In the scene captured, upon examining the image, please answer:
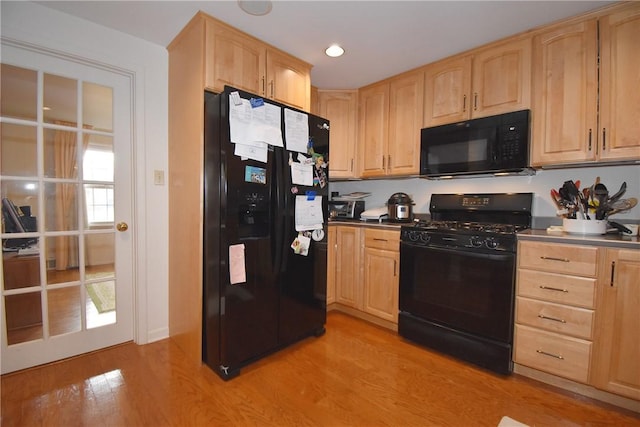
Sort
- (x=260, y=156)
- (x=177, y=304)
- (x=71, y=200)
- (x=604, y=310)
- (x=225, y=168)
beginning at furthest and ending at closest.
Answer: (x=177, y=304) → (x=71, y=200) → (x=260, y=156) → (x=225, y=168) → (x=604, y=310)

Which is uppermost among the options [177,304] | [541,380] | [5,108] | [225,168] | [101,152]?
[5,108]

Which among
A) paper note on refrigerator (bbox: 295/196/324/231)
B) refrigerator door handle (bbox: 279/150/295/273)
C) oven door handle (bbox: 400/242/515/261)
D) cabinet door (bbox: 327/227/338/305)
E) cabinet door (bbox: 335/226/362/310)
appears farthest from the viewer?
cabinet door (bbox: 327/227/338/305)

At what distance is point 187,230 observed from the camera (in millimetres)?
1926

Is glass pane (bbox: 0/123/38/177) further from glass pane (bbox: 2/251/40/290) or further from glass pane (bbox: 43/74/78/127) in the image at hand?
glass pane (bbox: 2/251/40/290)

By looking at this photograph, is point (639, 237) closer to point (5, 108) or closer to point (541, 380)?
point (541, 380)

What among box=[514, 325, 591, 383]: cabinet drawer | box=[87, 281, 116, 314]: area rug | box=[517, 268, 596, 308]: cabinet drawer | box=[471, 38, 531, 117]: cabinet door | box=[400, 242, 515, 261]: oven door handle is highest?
box=[471, 38, 531, 117]: cabinet door

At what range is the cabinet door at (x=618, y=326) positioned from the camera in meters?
1.45

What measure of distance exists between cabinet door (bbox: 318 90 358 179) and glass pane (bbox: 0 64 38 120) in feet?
7.39

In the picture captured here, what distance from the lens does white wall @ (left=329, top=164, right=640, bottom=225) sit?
1.82 m

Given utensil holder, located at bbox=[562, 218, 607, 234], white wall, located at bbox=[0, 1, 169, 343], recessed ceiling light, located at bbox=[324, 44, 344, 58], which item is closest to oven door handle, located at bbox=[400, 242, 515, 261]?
utensil holder, located at bbox=[562, 218, 607, 234]

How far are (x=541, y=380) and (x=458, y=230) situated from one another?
104 centimetres

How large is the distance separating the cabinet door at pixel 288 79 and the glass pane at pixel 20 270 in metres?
1.92

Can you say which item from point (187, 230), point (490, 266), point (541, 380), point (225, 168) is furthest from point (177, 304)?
point (541, 380)

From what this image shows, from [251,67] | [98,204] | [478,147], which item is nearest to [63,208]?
[98,204]
